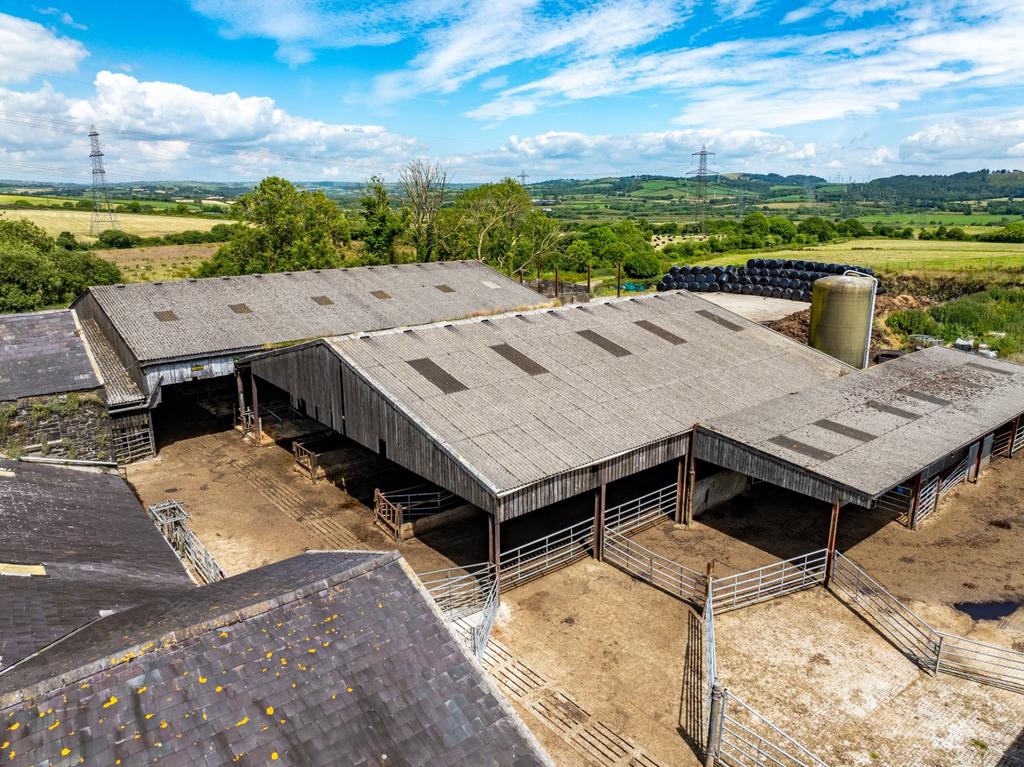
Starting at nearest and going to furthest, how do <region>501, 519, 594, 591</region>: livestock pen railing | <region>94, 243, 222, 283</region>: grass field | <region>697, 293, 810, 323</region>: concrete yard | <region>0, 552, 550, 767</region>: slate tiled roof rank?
<region>0, 552, 550, 767</region>: slate tiled roof
<region>501, 519, 594, 591</region>: livestock pen railing
<region>697, 293, 810, 323</region>: concrete yard
<region>94, 243, 222, 283</region>: grass field

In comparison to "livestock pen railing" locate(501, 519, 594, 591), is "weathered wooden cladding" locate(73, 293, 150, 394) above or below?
above

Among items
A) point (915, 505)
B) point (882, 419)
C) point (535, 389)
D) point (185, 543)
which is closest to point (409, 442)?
point (535, 389)

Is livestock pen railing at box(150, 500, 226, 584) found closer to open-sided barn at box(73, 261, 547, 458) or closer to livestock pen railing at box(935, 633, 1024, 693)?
open-sided barn at box(73, 261, 547, 458)

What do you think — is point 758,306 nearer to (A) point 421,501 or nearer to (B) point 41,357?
(A) point 421,501

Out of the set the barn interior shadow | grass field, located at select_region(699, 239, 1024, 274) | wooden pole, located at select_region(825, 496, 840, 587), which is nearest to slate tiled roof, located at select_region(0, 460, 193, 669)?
wooden pole, located at select_region(825, 496, 840, 587)

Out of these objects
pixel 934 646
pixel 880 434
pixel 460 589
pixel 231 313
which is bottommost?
pixel 460 589

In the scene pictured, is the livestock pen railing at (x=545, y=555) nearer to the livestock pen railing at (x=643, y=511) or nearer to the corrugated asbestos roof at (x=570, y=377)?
the livestock pen railing at (x=643, y=511)

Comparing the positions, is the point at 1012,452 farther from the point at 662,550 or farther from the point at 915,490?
the point at 662,550
